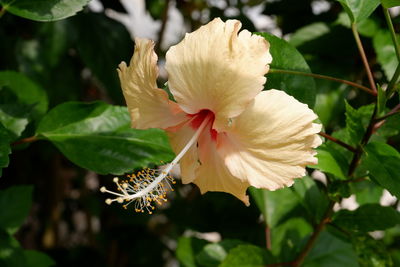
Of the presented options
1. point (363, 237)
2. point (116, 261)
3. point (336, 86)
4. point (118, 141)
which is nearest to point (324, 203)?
point (363, 237)

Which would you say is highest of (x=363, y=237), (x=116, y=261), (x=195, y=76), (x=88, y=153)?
(x=195, y=76)

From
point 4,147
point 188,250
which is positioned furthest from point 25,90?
point 188,250

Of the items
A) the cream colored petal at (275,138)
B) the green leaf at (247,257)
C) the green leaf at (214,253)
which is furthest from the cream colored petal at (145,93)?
the green leaf at (214,253)

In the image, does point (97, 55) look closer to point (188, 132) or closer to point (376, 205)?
point (188, 132)

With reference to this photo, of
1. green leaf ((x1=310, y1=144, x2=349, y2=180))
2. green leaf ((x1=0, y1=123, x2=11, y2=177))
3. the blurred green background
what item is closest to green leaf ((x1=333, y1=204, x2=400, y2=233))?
the blurred green background

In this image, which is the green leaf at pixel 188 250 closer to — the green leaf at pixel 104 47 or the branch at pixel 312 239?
the branch at pixel 312 239

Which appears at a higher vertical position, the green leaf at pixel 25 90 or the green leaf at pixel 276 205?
the green leaf at pixel 25 90

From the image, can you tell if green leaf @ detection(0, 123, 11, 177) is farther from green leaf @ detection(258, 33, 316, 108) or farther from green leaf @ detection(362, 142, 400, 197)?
green leaf @ detection(362, 142, 400, 197)
